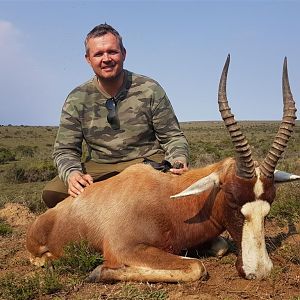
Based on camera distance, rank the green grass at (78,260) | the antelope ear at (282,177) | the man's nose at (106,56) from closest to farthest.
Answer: the antelope ear at (282,177) < the green grass at (78,260) < the man's nose at (106,56)

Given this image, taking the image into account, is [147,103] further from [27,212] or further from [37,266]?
[27,212]

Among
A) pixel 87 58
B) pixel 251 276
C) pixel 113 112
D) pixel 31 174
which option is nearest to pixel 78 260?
pixel 251 276

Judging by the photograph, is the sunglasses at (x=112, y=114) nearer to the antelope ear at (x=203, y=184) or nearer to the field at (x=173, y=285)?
the field at (x=173, y=285)

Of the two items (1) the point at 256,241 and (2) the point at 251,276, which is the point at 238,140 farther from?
(2) the point at 251,276

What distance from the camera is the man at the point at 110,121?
20.0ft

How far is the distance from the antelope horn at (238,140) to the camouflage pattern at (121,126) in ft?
5.41

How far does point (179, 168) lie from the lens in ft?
18.7

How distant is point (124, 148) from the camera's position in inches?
246

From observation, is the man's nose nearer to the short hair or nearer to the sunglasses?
the short hair

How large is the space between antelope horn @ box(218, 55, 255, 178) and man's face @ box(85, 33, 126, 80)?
2.04 meters

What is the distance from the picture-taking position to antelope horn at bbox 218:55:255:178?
4383mm

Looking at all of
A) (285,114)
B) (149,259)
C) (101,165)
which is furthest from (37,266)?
(285,114)

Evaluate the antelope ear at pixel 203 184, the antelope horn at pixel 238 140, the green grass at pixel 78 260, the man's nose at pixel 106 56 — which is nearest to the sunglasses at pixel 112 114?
the man's nose at pixel 106 56

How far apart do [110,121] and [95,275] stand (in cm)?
220
